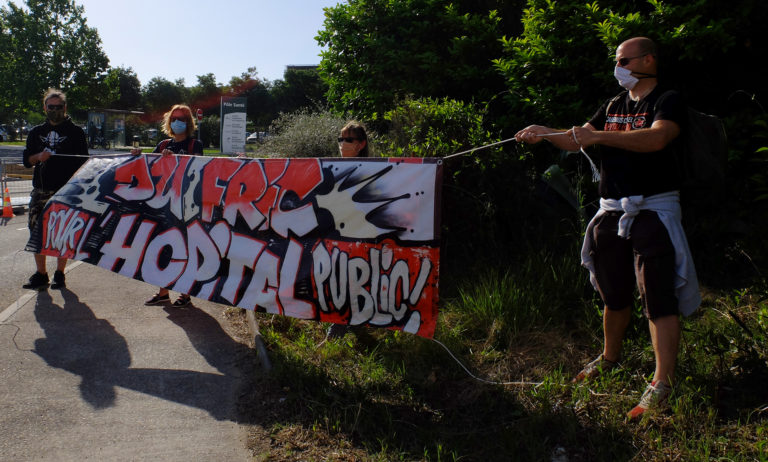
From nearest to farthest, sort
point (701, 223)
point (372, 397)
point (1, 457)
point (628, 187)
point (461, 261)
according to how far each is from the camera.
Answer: point (1, 457) → point (628, 187) → point (372, 397) → point (701, 223) → point (461, 261)

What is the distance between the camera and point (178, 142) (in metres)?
6.00

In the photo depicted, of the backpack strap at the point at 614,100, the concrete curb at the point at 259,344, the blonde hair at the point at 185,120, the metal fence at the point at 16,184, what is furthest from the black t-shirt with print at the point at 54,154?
the metal fence at the point at 16,184

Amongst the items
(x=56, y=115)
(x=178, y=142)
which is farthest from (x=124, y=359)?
(x=56, y=115)

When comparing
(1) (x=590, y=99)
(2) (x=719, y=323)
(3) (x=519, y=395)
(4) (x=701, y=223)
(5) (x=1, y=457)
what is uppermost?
(1) (x=590, y=99)

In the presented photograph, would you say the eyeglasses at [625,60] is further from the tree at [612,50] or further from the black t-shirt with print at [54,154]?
the black t-shirt with print at [54,154]

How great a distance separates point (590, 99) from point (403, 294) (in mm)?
3152

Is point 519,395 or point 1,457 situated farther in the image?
point 519,395

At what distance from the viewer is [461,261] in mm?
5484

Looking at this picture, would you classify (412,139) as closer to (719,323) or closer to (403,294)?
(403,294)

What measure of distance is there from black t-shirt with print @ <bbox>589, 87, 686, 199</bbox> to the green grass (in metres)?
1.08

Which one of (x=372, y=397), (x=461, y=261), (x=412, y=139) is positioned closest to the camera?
(x=372, y=397)

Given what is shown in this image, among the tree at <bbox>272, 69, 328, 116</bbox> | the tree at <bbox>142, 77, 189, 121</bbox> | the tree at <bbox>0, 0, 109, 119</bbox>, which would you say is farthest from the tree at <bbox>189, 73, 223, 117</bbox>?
the tree at <bbox>0, 0, 109, 119</bbox>

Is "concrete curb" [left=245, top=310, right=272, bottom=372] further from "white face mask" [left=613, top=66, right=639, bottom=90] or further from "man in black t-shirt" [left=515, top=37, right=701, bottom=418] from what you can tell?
"white face mask" [left=613, top=66, right=639, bottom=90]

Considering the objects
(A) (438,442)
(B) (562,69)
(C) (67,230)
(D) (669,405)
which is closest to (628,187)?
(D) (669,405)
